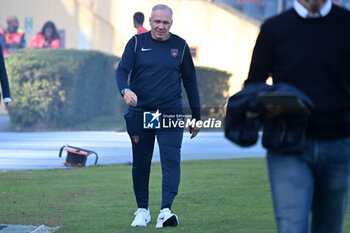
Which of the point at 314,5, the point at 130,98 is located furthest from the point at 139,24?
the point at 314,5

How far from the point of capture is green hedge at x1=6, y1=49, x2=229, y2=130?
19.1 metres

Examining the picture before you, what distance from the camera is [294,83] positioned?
4.42 metres

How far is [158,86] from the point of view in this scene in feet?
24.7

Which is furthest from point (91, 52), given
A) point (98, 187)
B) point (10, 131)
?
point (98, 187)

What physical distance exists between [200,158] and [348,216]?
20.9ft

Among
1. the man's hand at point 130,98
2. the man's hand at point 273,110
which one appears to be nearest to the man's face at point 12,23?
the man's hand at point 130,98

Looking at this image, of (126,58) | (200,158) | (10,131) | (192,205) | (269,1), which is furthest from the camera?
(269,1)

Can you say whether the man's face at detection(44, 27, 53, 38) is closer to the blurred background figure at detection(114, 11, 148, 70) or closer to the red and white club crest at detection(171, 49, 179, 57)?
the blurred background figure at detection(114, 11, 148, 70)

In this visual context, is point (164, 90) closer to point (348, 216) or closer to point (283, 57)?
point (348, 216)

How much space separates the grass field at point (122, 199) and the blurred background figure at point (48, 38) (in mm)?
9724

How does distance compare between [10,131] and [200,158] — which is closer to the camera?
[200,158]

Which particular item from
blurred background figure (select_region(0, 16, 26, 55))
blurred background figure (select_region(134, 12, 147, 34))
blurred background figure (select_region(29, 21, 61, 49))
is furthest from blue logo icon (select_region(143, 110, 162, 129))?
blurred background figure (select_region(0, 16, 26, 55))

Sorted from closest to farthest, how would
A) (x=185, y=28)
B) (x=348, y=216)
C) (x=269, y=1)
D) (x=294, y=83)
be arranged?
(x=294, y=83) < (x=348, y=216) < (x=185, y=28) < (x=269, y=1)

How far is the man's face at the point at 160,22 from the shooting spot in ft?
24.3
